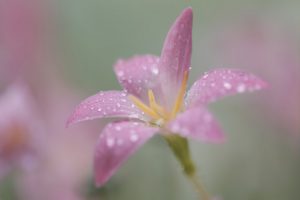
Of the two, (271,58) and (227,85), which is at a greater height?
(227,85)

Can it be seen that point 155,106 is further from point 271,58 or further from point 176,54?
point 271,58

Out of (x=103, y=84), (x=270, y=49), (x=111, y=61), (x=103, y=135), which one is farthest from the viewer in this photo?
(x=111, y=61)

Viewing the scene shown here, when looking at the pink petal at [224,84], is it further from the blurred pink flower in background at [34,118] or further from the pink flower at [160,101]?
the blurred pink flower in background at [34,118]

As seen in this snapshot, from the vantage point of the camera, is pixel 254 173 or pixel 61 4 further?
pixel 61 4

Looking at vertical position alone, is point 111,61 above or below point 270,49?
below

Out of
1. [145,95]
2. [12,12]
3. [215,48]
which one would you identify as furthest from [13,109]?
[215,48]

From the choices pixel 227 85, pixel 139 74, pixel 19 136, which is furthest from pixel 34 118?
pixel 227 85

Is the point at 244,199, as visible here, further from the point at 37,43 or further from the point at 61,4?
the point at 61,4

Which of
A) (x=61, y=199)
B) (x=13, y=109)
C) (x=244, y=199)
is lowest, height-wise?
(x=244, y=199)
